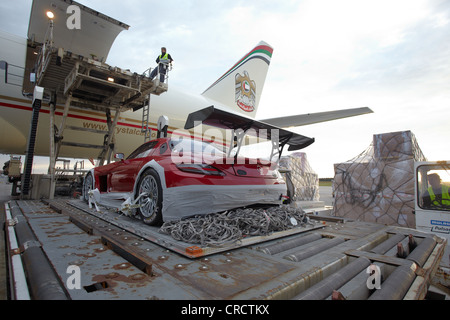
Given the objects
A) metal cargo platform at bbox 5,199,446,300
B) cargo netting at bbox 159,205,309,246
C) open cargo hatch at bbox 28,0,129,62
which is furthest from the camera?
open cargo hatch at bbox 28,0,129,62

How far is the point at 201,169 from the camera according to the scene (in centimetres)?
257

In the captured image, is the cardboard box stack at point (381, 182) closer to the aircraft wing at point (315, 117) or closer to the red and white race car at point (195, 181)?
the aircraft wing at point (315, 117)

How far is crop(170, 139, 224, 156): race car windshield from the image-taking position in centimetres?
309

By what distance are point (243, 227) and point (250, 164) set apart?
33.9 inches

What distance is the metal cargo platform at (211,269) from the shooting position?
1116mm

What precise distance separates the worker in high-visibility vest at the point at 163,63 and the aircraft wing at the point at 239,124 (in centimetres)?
494

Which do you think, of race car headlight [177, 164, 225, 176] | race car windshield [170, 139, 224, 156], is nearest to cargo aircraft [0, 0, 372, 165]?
race car windshield [170, 139, 224, 156]

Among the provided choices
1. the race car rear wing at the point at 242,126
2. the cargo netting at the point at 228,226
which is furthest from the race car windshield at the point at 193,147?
the cargo netting at the point at 228,226

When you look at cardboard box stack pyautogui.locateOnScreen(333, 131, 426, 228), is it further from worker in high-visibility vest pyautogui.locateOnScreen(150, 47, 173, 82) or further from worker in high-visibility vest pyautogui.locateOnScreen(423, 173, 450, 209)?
worker in high-visibility vest pyautogui.locateOnScreen(150, 47, 173, 82)

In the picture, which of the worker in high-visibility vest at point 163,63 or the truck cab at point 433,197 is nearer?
the truck cab at point 433,197

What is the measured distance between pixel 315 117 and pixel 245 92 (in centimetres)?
418

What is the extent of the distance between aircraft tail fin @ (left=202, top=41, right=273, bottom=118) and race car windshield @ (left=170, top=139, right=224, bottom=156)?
839 cm

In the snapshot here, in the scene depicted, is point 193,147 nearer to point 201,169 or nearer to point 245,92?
point 201,169
